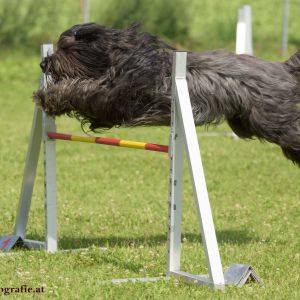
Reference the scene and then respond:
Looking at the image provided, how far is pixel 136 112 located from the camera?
6.25 metres

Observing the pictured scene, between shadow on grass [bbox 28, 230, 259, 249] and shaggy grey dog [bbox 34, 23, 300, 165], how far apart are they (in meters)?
1.16

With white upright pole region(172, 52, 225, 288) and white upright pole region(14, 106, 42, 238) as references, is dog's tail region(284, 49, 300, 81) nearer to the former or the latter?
white upright pole region(172, 52, 225, 288)

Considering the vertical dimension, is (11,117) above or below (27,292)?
below

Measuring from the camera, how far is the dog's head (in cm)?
634

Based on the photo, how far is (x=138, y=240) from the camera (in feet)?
24.3

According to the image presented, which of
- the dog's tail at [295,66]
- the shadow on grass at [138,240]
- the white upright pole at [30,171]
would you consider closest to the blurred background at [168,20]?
the shadow on grass at [138,240]

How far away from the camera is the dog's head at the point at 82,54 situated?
6.34 meters

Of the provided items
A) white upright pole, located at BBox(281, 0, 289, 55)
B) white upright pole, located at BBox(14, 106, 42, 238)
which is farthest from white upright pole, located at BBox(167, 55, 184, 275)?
white upright pole, located at BBox(281, 0, 289, 55)

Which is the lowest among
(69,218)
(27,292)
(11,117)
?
(11,117)

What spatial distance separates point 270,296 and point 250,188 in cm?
486

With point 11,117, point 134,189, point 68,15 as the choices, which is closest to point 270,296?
point 134,189

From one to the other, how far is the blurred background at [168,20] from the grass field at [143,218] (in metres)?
7.11

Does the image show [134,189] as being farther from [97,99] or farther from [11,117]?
[11,117]

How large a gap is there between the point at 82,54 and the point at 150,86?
1.83 ft
